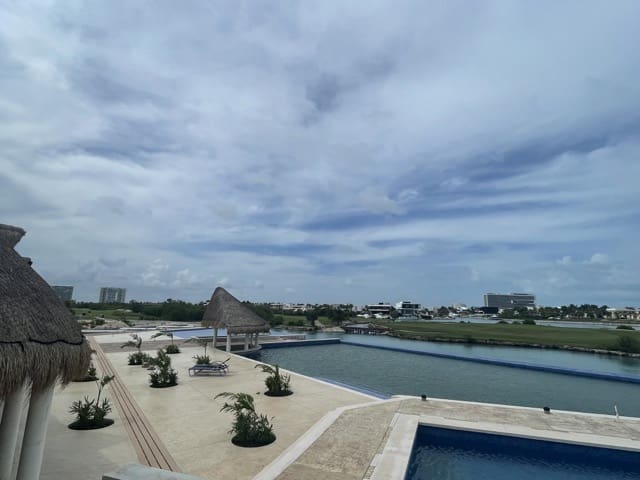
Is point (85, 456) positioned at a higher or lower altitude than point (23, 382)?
lower

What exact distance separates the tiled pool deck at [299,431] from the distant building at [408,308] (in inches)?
4370

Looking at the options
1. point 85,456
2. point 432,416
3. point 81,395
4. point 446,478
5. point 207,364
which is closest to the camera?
point 85,456

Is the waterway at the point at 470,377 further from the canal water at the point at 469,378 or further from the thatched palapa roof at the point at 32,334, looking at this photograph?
the thatched palapa roof at the point at 32,334

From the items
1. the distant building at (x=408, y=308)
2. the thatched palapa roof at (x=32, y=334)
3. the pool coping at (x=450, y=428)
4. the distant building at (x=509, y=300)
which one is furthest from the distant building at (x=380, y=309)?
the thatched palapa roof at (x=32, y=334)

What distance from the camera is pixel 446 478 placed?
6410 millimetres

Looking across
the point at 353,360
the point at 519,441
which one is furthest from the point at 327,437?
the point at 353,360

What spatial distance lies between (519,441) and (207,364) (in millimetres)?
10675

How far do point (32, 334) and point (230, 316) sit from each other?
16.0m

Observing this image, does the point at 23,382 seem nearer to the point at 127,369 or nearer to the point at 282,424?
the point at 282,424

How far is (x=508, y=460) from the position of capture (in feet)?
23.6

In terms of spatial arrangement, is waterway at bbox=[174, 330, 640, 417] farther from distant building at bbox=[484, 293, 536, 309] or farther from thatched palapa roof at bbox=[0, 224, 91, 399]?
distant building at bbox=[484, 293, 536, 309]

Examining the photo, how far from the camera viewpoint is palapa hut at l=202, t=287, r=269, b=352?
1945 centimetres

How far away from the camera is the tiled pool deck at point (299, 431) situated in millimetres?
A: 5613

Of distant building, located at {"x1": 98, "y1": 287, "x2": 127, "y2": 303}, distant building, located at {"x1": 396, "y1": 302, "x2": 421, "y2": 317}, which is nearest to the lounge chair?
distant building, located at {"x1": 396, "y1": 302, "x2": 421, "y2": 317}
